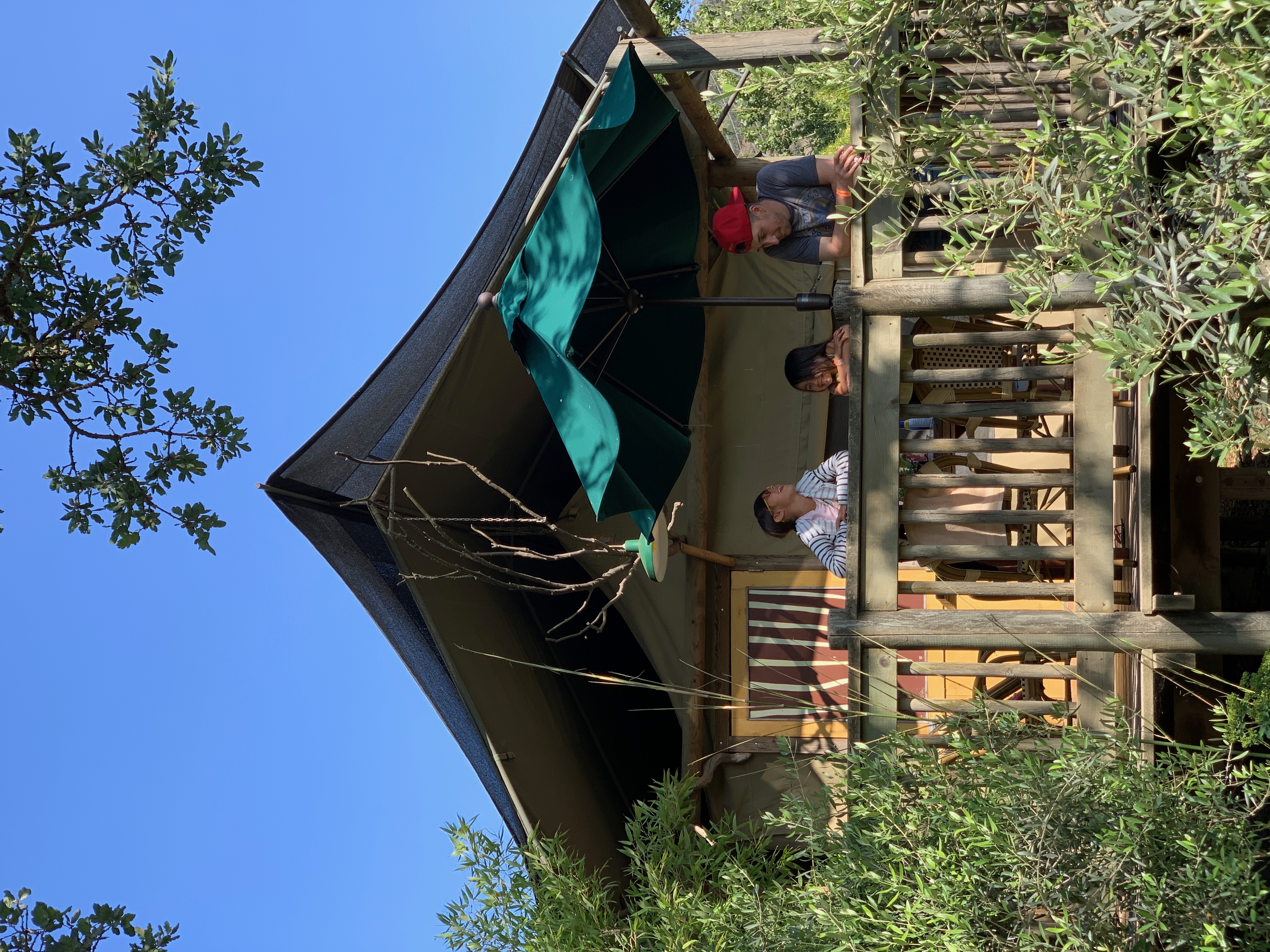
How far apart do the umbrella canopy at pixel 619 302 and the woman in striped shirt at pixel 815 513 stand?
0.50 meters

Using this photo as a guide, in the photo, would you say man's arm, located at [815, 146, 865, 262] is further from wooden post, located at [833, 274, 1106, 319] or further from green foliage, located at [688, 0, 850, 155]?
green foliage, located at [688, 0, 850, 155]

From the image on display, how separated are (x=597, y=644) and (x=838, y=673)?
1.34 metres

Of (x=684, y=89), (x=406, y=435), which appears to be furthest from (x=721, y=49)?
(x=406, y=435)

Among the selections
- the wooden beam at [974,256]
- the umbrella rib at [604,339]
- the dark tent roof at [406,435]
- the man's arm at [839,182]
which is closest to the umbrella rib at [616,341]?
the umbrella rib at [604,339]

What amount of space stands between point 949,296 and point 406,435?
2303 mm

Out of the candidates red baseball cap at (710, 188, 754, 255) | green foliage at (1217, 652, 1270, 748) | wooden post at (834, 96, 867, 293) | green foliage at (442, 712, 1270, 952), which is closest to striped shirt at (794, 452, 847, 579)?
wooden post at (834, 96, 867, 293)

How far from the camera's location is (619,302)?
4.02 m

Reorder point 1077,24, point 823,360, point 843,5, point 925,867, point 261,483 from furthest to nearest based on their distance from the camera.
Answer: point 823,360, point 261,483, point 843,5, point 925,867, point 1077,24

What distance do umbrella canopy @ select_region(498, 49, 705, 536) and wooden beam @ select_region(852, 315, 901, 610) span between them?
783 mm

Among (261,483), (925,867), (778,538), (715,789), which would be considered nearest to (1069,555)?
(925,867)

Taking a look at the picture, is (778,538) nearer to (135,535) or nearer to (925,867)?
(925,867)

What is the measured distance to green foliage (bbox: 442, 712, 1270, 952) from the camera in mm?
2529

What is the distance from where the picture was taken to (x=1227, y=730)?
2.77m

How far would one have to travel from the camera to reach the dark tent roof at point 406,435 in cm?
431
